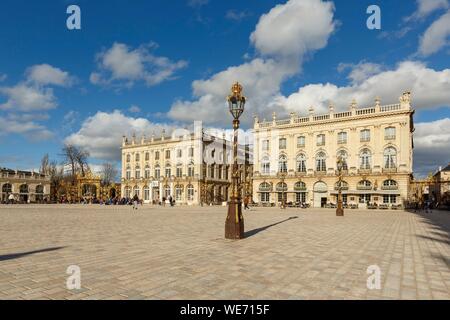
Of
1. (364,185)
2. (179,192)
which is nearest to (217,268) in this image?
(364,185)

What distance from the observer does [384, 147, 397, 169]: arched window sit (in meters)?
43.7

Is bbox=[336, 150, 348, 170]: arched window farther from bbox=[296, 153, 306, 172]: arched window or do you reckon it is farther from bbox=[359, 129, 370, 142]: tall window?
bbox=[296, 153, 306, 172]: arched window

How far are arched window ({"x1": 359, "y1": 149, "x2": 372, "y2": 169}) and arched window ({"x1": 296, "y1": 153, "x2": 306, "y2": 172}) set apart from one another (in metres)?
8.59

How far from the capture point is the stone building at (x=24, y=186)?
70.8m

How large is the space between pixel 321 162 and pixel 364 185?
7289 millimetres

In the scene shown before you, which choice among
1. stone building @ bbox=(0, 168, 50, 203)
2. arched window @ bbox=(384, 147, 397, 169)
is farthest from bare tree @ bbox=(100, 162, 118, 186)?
arched window @ bbox=(384, 147, 397, 169)

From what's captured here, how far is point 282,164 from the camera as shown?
175 feet

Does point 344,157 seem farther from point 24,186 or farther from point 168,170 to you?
point 24,186

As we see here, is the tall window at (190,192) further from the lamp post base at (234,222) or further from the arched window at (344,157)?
the lamp post base at (234,222)

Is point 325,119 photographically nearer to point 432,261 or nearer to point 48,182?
point 432,261

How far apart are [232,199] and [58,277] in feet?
19.8

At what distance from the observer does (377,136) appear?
44875 mm

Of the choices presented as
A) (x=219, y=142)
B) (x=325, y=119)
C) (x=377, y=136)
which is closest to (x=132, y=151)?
(x=219, y=142)

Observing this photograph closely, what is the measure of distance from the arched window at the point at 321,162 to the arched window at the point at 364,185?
5619 millimetres
